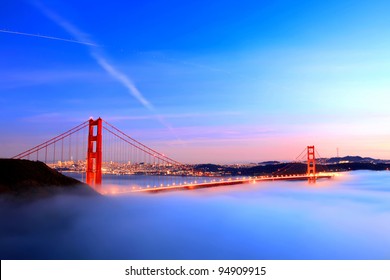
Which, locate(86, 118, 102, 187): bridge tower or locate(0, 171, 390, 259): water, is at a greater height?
locate(86, 118, 102, 187): bridge tower

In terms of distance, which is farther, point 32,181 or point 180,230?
point 180,230

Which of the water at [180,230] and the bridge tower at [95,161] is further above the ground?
the bridge tower at [95,161]

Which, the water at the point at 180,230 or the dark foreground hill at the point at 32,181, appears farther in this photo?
the dark foreground hill at the point at 32,181

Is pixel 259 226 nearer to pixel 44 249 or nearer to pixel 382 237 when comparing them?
pixel 382 237

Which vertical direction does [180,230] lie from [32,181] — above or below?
below

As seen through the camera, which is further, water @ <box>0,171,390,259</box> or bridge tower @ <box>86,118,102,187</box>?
bridge tower @ <box>86,118,102,187</box>
